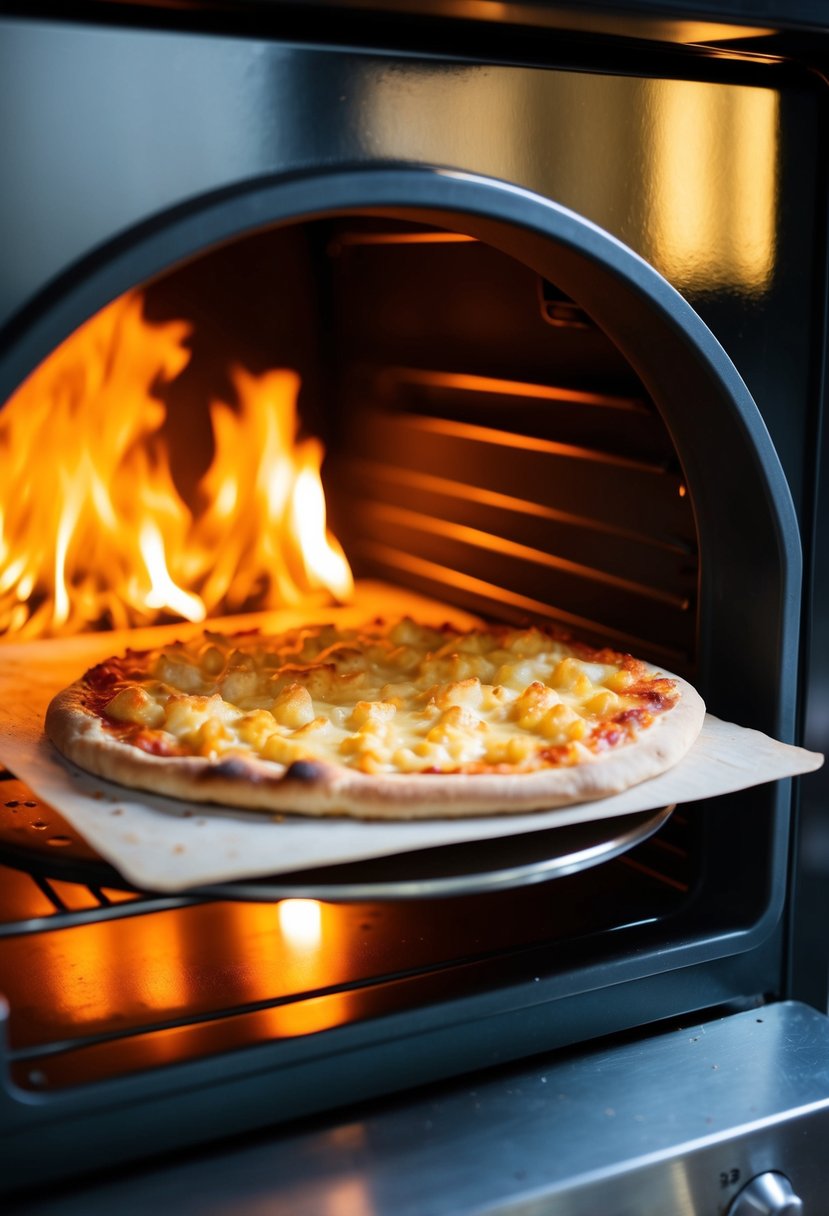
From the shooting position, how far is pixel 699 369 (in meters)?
1.25

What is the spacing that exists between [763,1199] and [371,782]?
52cm

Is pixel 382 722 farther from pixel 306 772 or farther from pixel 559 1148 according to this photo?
pixel 559 1148

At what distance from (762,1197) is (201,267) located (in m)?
1.37

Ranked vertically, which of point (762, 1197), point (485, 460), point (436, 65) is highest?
point (436, 65)

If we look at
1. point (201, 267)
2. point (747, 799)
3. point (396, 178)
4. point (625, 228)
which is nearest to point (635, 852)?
point (747, 799)

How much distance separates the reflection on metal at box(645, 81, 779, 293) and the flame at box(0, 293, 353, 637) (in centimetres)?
81

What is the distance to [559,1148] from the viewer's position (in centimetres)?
114

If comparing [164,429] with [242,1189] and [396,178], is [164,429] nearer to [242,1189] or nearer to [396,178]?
[396,178]

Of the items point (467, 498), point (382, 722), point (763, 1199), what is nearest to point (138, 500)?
point (467, 498)

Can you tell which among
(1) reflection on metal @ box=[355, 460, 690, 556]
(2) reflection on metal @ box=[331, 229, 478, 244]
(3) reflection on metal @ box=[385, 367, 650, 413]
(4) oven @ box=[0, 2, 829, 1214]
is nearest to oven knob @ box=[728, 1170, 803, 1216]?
(4) oven @ box=[0, 2, 829, 1214]

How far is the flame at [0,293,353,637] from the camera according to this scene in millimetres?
1768

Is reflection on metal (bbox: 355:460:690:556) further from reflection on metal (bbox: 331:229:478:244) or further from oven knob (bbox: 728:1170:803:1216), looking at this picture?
oven knob (bbox: 728:1170:803:1216)

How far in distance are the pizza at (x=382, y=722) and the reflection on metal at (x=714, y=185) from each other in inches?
16.4

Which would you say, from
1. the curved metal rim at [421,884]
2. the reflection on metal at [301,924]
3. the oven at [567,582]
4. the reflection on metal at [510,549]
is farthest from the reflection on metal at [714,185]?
the reflection on metal at [301,924]
